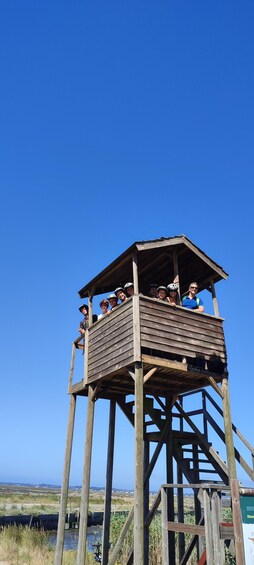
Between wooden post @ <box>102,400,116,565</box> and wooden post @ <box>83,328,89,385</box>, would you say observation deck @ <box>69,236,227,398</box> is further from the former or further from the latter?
wooden post @ <box>102,400,116,565</box>

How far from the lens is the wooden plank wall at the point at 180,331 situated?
9594 millimetres

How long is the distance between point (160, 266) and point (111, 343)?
9.92ft

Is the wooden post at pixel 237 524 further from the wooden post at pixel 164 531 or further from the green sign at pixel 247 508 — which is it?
the wooden post at pixel 164 531

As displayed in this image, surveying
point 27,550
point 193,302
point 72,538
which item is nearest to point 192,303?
point 193,302

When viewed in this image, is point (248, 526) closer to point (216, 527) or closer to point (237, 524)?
point (237, 524)

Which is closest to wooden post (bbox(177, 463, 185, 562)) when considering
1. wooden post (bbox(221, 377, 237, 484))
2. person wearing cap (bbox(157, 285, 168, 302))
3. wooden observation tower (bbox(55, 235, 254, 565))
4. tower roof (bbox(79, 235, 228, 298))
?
wooden observation tower (bbox(55, 235, 254, 565))

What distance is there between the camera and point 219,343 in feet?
35.4

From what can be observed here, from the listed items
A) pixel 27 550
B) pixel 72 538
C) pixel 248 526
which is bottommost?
pixel 72 538

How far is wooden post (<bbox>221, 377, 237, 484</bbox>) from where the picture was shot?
9.59 metres

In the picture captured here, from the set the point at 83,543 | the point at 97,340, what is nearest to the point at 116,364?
the point at 97,340

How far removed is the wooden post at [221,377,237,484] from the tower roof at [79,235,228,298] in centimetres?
297

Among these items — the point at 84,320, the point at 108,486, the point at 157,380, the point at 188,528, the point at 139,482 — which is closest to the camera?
the point at 188,528

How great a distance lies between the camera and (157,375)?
1070 cm

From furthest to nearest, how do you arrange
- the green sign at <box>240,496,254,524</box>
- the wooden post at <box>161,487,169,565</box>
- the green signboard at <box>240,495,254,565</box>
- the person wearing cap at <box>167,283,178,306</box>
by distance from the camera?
the person wearing cap at <box>167,283,178,306</box> → the wooden post at <box>161,487,169,565</box> → the green sign at <box>240,496,254,524</box> → the green signboard at <box>240,495,254,565</box>
